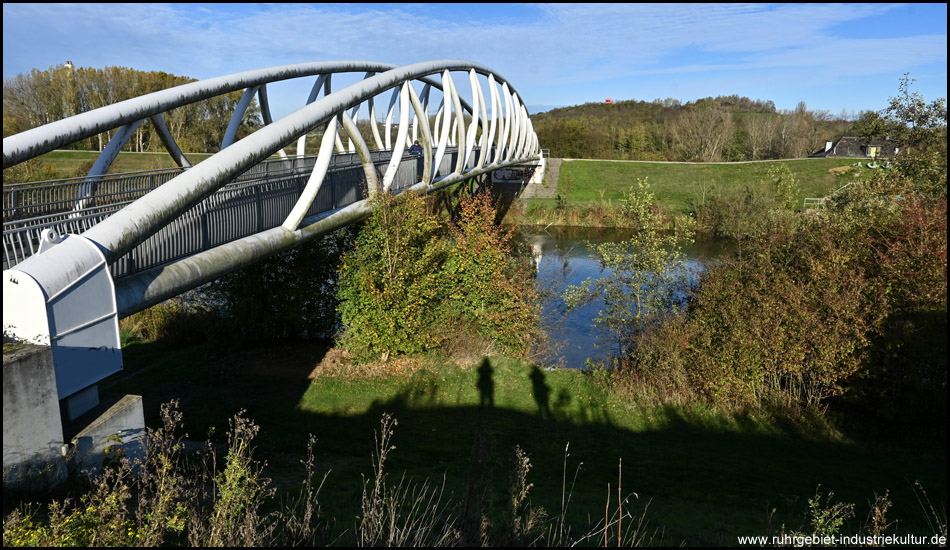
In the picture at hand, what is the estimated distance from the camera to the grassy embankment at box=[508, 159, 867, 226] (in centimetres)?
4691

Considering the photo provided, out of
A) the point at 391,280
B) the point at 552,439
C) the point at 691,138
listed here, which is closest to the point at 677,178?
the point at 691,138

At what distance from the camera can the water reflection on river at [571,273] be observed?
62.4ft

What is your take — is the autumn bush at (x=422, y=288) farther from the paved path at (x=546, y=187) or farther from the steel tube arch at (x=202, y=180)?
the paved path at (x=546, y=187)

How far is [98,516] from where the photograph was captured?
13.9ft

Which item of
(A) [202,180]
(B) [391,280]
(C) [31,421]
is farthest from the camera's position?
(B) [391,280]

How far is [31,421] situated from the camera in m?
5.76

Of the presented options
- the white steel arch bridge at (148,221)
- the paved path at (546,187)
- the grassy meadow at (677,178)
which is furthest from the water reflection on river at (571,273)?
the paved path at (546,187)

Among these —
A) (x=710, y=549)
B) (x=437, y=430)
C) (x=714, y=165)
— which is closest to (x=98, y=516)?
(x=710, y=549)

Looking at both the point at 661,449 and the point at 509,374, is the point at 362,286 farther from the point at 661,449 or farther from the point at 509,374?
the point at 661,449

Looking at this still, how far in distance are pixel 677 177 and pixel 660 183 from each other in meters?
2.59

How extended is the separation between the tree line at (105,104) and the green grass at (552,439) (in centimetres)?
3732

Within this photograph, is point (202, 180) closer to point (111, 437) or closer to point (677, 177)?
point (111, 437)

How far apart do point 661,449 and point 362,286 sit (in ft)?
26.5

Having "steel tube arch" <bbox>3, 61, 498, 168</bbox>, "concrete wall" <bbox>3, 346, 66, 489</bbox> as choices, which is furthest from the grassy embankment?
"concrete wall" <bbox>3, 346, 66, 489</bbox>
